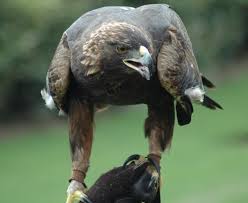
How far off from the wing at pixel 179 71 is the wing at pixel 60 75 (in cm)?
58

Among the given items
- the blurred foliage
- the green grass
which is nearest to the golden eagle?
the green grass

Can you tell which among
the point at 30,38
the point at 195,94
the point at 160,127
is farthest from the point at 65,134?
the point at 195,94

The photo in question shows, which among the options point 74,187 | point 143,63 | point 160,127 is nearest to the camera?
point 143,63

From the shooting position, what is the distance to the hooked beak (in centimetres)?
488

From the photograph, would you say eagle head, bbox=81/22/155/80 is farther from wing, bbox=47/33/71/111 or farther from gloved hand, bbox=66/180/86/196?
gloved hand, bbox=66/180/86/196

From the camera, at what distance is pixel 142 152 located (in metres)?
15.3

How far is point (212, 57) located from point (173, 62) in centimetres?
1789

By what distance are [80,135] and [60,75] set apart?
0.45 m

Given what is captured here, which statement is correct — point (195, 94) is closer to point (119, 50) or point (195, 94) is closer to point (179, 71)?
point (179, 71)

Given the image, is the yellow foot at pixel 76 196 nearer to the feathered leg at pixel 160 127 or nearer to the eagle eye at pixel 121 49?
the feathered leg at pixel 160 127

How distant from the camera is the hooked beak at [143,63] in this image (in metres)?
4.88

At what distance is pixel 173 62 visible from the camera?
516 centimetres

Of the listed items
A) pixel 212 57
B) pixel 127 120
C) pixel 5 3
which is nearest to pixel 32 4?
pixel 5 3

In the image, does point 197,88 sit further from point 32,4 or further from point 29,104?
point 29,104
